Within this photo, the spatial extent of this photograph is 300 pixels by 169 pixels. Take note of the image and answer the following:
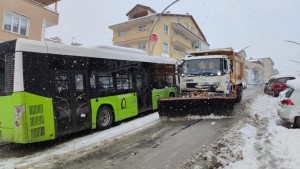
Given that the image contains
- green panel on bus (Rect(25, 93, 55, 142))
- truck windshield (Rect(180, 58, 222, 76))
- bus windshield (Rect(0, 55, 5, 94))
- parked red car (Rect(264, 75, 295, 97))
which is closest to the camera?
green panel on bus (Rect(25, 93, 55, 142))

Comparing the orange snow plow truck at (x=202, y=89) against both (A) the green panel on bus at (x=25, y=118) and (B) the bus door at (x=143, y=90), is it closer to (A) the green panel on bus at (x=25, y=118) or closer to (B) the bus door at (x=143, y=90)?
(B) the bus door at (x=143, y=90)

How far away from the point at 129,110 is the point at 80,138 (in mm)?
3079

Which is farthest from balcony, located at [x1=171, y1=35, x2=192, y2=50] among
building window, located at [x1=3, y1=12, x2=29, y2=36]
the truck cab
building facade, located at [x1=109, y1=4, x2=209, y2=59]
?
the truck cab

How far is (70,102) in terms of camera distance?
835cm

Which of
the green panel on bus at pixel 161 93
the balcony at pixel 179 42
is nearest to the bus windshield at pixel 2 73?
the green panel on bus at pixel 161 93

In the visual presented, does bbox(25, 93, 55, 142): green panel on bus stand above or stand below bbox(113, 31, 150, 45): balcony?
below

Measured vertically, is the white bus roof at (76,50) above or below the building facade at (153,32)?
below

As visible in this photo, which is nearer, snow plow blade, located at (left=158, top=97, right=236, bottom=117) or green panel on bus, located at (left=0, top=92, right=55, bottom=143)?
green panel on bus, located at (left=0, top=92, right=55, bottom=143)

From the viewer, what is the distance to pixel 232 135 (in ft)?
25.3

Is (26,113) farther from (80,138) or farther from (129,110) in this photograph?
(129,110)

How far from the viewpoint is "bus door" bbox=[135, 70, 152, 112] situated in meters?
12.3

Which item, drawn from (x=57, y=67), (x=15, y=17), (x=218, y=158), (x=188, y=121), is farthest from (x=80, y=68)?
(x=15, y=17)

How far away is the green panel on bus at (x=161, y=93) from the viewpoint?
44.7 feet

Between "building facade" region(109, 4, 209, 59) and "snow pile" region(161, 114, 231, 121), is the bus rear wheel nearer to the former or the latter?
"snow pile" region(161, 114, 231, 121)
